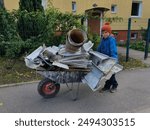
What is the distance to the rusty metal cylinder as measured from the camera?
209 inches

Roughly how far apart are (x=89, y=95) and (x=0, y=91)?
7.00ft

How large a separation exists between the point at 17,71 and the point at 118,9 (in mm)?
10736

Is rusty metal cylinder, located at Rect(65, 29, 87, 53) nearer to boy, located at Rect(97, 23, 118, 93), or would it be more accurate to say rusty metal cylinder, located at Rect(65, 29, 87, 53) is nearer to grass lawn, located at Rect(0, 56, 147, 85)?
boy, located at Rect(97, 23, 118, 93)

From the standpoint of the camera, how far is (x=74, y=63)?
17.7ft

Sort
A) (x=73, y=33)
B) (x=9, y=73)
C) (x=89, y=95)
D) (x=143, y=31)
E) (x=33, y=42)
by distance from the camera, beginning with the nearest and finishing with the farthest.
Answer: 1. (x=73, y=33)
2. (x=89, y=95)
3. (x=9, y=73)
4. (x=33, y=42)
5. (x=143, y=31)

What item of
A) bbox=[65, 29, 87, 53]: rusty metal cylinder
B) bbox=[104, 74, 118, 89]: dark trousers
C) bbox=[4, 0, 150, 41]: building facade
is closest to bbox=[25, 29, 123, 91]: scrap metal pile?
bbox=[65, 29, 87, 53]: rusty metal cylinder

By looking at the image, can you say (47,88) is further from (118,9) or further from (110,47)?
(118,9)

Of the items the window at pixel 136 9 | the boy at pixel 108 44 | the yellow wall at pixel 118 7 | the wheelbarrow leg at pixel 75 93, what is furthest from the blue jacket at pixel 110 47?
the window at pixel 136 9

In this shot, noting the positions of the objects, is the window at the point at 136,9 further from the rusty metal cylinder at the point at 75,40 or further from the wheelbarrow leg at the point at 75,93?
the rusty metal cylinder at the point at 75,40

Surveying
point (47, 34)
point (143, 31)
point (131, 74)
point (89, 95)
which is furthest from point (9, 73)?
point (143, 31)

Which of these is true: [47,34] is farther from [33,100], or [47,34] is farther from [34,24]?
[33,100]

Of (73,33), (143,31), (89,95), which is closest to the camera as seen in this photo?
(73,33)

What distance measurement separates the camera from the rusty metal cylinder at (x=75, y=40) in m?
5.30

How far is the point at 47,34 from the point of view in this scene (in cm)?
872
